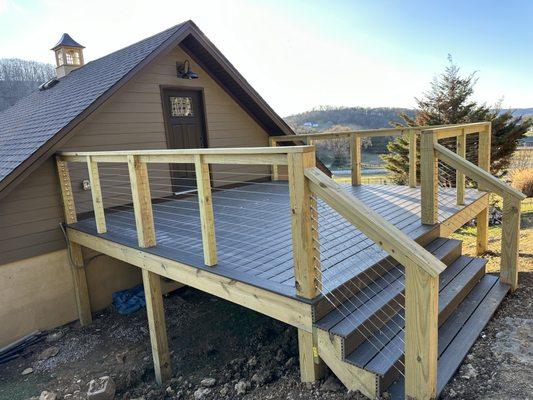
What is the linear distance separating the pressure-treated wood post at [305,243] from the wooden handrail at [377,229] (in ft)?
0.26

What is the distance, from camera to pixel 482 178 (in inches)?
168

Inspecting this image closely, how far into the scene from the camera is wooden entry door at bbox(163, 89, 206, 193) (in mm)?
7125

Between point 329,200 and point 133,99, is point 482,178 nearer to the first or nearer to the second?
point 329,200

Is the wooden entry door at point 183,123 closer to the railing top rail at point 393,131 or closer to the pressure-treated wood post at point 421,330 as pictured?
the railing top rail at point 393,131

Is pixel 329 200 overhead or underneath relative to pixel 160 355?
overhead

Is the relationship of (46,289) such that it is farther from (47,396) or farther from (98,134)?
(98,134)

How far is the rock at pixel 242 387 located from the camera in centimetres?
344

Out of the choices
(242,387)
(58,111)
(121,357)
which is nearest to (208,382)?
(242,387)

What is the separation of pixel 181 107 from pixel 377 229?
19.1ft

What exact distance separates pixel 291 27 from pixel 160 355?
39.7 feet

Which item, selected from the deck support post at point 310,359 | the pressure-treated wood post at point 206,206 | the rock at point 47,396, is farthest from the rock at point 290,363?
the rock at point 47,396

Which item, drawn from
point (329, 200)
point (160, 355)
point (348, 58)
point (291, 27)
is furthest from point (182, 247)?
point (348, 58)

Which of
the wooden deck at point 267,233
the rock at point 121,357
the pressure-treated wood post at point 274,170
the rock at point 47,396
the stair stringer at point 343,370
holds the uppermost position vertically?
the pressure-treated wood post at point 274,170

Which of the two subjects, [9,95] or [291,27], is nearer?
[291,27]
